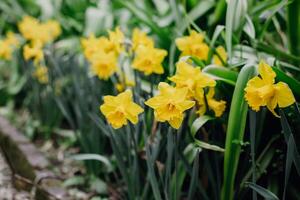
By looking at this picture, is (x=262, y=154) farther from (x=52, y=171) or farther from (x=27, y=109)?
(x=27, y=109)

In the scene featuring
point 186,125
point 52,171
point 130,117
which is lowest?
point 52,171

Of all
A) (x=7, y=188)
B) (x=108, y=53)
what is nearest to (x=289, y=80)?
(x=108, y=53)

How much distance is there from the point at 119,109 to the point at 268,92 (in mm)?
398

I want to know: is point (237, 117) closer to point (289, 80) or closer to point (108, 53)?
point (289, 80)

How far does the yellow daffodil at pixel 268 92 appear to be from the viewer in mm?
1132

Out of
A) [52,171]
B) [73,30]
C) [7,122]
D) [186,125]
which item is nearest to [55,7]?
[73,30]

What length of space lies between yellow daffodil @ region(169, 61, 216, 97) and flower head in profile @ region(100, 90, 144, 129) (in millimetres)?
138

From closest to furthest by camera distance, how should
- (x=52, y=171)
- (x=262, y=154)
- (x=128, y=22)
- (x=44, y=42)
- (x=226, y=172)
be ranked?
(x=226, y=172), (x=262, y=154), (x=52, y=171), (x=44, y=42), (x=128, y=22)

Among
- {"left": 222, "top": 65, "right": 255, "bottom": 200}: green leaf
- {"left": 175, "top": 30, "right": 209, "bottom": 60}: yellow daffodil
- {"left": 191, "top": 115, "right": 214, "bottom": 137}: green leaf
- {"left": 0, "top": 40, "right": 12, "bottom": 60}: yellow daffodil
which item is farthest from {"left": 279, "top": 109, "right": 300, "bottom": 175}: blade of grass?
{"left": 0, "top": 40, "right": 12, "bottom": 60}: yellow daffodil

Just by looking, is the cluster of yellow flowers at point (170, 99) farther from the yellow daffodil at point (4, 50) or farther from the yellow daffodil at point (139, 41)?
the yellow daffodil at point (4, 50)

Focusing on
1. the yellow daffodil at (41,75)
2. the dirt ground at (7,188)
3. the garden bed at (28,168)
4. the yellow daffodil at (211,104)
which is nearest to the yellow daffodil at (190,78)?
the yellow daffodil at (211,104)

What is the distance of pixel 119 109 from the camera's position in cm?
123

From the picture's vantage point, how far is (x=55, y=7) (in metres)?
3.03

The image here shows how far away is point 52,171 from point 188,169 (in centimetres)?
78
